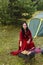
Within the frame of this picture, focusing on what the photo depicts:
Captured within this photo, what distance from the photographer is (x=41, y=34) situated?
11.8m

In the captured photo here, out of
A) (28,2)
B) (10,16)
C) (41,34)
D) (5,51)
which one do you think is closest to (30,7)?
(28,2)

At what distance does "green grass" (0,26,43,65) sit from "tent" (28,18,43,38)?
55 cm

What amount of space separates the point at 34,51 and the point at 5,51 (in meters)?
2.19

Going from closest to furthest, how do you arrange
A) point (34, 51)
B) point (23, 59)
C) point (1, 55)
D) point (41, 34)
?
point (34, 51)
point (23, 59)
point (1, 55)
point (41, 34)

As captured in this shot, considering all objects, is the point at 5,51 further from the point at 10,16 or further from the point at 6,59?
the point at 10,16

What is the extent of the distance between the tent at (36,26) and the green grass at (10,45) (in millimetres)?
554

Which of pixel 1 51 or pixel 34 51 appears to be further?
pixel 1 51

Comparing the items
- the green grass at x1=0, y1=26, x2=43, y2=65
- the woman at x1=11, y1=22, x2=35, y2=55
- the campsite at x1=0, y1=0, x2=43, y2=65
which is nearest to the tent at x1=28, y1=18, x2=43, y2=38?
the campsite at x1=0, y1=0, x2=43, y2=65

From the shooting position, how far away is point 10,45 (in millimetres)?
10094

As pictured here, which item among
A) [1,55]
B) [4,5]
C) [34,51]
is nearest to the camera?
[34,51]

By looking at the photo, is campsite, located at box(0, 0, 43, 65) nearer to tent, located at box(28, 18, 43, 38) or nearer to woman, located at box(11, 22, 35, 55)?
tent, located at box(28, 18, 43, 38)

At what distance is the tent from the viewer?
38.7 feet

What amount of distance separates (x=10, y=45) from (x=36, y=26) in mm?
2478

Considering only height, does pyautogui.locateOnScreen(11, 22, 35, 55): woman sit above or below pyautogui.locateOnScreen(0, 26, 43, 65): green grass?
above
